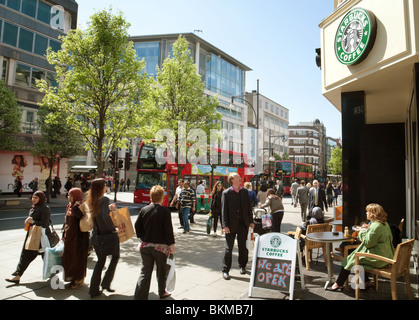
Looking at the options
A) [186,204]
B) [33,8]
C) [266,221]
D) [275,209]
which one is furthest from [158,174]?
[33,8]

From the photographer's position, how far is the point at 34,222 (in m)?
5.00

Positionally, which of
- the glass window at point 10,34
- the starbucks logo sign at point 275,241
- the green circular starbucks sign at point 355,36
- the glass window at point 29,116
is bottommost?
the starbucks logo sign at point 275,241

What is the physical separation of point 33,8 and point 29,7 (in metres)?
0.36

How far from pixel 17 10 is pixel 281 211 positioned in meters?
27.7

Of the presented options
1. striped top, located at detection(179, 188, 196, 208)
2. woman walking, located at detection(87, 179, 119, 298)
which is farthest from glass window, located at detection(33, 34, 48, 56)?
woman walking, located at detection(87, 179, 119, 298)

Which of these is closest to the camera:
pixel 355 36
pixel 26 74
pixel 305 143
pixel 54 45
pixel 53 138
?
pixel 355 36

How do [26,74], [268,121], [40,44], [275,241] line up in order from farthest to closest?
[268,121], [40,44], [26,74], [275,241]

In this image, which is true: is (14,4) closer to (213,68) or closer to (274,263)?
(274,263)

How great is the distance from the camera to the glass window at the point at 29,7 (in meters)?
24.2

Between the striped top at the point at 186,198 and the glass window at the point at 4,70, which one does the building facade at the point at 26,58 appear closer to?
the glass window at the point at 4,70

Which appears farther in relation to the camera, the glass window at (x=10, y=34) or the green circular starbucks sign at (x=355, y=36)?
the glass window at (x=10, y=34)

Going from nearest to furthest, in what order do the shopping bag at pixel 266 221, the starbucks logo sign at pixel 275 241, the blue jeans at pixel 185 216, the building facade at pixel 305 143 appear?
the starbucks logo sign at pixel 275 241 < the shopping bag at pixel 266 221 < the blue jeans at pixel 185 216 < the building facade at pixel 305 143

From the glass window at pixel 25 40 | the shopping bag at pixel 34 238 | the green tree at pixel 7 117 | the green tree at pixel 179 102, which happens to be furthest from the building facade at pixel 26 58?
the shopping bag at pixel 34 238

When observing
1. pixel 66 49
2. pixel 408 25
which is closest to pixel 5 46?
pixel 66 49
